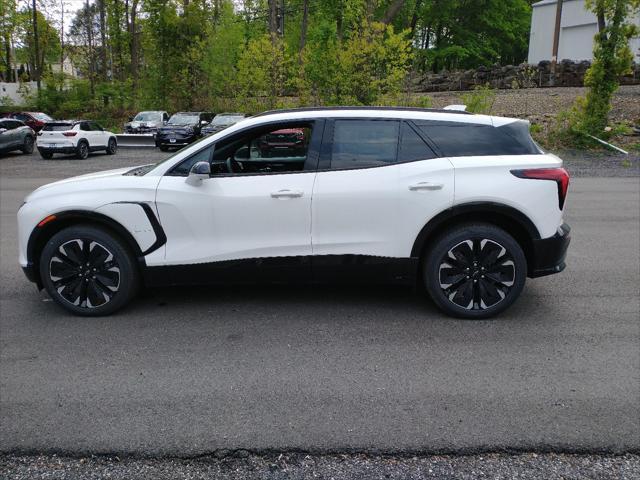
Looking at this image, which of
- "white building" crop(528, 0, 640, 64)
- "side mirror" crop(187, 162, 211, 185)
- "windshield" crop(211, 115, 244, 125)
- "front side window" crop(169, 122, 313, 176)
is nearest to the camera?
"side mirror" crop(187, 162, 211, 185)

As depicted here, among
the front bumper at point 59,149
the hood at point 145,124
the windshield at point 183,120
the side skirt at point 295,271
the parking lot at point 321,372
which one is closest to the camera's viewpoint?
the parking lot at point 321,372

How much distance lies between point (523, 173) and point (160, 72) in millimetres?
32512

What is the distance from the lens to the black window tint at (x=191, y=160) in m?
5.11

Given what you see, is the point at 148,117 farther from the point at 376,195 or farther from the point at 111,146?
the point at 376,195

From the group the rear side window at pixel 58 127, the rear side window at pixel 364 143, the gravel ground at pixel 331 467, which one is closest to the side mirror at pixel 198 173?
the rear side window at pixel 364 143

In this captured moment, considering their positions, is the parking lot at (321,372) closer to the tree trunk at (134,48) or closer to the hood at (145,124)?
the hood at (145,124)

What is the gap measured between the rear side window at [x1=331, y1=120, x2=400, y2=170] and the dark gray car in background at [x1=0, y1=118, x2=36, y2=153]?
75.5ft

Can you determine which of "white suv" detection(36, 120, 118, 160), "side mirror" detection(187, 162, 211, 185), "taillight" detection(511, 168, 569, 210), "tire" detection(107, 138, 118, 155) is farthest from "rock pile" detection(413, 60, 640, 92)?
"side mirror" detection(187, 162, 211, 185)

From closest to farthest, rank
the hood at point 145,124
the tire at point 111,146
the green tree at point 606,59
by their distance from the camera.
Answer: the green tree at point 606,59
the tire at point 111,146
the hood at point 145,124

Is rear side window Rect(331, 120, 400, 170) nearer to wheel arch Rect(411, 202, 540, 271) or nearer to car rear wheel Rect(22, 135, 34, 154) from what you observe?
wheel arch Rect(411, 202, 540, 271)

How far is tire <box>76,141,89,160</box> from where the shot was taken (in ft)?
77.5

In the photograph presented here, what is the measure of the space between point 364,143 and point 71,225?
8.77 feet

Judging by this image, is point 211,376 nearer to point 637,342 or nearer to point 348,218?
point 348,218

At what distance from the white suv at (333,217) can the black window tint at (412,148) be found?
0.01 meters
